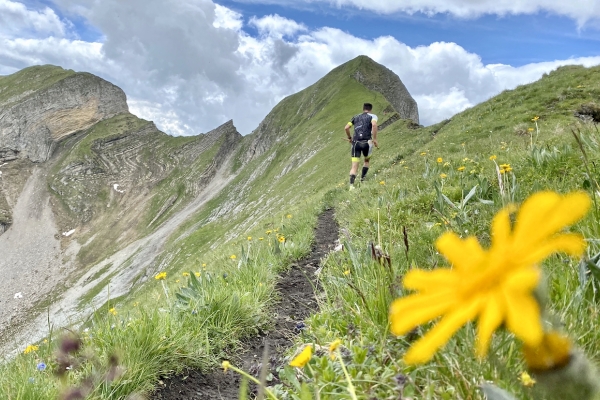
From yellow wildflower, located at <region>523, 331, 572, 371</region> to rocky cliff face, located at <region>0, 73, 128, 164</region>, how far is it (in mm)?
139215

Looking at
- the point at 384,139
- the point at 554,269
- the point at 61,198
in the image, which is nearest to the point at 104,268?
the point at 61,198

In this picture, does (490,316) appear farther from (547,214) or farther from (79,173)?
(79,173)

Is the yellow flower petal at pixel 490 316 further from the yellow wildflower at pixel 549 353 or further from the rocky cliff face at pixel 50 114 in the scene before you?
the rocky cliff face at pixel 50 114

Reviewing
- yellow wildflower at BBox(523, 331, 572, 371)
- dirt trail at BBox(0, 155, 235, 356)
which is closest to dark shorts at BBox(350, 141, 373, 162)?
yellow wildflower at BBox(523, 331, 572, 371)

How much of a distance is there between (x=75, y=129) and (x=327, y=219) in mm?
139096

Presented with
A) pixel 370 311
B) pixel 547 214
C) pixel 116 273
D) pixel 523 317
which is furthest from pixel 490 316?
pixel 116 273

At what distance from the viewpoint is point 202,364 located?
3459 mm

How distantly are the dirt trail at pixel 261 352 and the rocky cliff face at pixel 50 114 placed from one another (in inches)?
5327

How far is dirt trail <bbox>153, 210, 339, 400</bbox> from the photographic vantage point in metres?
3.19

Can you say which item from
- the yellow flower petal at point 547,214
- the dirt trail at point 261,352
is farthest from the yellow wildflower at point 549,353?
the dirt trail at point 261,352

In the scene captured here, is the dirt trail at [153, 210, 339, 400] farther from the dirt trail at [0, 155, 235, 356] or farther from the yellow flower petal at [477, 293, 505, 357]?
the dirt trail at [0, 155, 235, 356]

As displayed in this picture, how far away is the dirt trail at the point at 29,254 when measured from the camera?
71.9 m

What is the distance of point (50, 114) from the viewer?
12206cm

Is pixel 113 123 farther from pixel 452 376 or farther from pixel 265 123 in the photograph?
pixel 452 376
